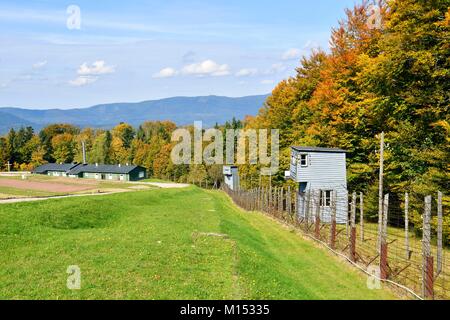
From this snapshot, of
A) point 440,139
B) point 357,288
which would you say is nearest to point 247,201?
point 440,139

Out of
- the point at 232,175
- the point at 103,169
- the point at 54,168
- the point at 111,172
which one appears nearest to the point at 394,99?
the point at 232,175

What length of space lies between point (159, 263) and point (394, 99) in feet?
62.7

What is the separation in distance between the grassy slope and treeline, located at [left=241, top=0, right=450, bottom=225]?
9.21 m

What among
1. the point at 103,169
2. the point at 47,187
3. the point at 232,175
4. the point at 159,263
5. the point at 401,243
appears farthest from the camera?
the point at 103,169

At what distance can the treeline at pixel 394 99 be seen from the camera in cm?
2591

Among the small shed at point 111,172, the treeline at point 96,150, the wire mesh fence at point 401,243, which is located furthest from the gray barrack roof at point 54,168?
the wire mesh fence at point 401,243

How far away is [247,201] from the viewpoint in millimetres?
57906

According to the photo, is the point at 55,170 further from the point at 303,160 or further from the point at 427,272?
the point at 427,272

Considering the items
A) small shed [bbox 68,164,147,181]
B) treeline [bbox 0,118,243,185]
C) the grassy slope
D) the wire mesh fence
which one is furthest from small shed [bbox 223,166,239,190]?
the grassy slope

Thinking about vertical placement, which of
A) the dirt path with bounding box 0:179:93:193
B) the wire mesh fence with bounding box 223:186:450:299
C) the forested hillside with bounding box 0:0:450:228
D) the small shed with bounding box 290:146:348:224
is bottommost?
the dirt path with bounding box 0:179:93:193

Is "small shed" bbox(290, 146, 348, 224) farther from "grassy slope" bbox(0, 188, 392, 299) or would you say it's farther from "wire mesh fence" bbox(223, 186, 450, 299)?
"grassy slope" bbox(0, 188, 392, 299)

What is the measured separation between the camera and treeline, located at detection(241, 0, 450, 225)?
85.0 feet

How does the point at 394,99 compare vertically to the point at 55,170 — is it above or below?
above

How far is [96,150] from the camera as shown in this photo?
16638 centimetres
